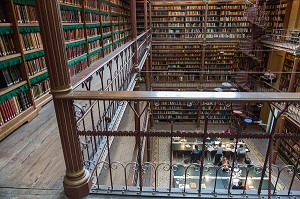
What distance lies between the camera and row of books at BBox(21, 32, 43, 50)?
2.67 meters

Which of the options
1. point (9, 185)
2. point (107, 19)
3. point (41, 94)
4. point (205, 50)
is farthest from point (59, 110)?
point (205, 50)

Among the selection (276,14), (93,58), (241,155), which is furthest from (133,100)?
(276,14)

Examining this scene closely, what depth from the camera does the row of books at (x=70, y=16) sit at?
3.61m

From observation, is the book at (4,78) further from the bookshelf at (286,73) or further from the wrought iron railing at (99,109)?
the bookshelf at (286,73)

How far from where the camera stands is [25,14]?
268 centimetres

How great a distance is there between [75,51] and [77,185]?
319 centimetres

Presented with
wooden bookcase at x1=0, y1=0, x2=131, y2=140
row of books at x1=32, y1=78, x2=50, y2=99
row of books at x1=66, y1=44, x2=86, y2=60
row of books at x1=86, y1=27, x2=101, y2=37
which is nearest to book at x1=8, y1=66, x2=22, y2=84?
wooden bookcase at x1=0, y1=0, x2=131, y2=140

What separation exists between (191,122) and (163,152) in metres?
2.59

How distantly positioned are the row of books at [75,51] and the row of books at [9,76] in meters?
1.25

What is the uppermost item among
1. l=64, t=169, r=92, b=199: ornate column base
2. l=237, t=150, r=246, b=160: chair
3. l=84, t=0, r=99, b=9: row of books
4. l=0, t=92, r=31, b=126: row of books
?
l=84, t=0, r=99, b=9: row of books

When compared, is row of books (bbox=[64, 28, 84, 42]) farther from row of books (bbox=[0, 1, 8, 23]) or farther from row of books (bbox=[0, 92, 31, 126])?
row of books (bbox=[0, 92, 31, 126])

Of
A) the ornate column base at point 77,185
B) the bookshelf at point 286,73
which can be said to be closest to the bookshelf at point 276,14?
the bookshelf at point 286,73

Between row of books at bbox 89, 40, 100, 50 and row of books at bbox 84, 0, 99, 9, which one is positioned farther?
row of books at bbox 89, 40, 100, 50

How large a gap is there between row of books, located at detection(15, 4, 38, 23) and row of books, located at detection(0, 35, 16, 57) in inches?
11.9
